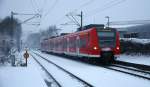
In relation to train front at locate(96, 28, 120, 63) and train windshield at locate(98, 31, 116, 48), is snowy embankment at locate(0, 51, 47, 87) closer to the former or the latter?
train front at locate(96, 28, 120, 63)

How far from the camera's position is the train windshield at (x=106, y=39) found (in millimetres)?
23844

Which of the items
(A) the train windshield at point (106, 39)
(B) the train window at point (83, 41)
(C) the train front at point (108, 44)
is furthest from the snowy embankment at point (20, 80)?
(B) the train window at point (83, 41)

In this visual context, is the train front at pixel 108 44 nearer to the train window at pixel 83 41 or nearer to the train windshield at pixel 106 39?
the train windshield at pixel 106 39

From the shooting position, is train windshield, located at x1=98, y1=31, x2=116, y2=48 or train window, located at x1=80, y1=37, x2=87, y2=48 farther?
train window, located at x1=80, y1=37, x2=87, y2=48

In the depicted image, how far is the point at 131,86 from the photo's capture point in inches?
494

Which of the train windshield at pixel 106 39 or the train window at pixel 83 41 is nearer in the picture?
the train windshield at pixel 106 39

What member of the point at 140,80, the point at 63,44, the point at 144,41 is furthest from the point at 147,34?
the point at 140,80

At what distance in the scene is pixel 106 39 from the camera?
943 inches

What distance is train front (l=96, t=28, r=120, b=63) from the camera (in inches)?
931

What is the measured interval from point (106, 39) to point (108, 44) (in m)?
0.40

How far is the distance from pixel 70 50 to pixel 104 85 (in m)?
19.8

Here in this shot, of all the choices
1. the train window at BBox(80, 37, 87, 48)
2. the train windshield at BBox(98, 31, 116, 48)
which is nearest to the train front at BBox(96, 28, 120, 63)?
the train windshield at BBox(98, 31, 116, 48)

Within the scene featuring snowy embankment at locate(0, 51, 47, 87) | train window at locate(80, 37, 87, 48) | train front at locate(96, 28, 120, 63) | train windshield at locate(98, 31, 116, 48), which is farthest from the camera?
train window at locate(80, 37, 87, 48)

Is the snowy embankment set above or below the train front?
below
